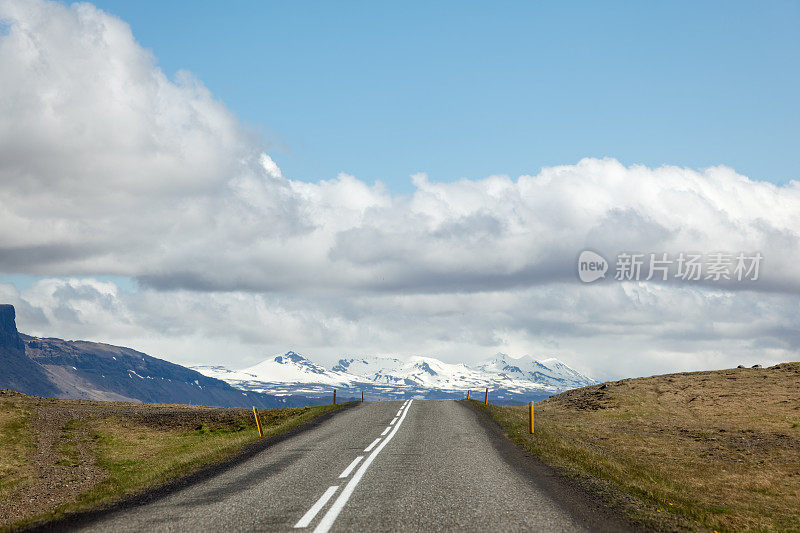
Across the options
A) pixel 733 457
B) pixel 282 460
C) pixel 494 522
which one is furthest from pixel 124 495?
pixel 733 457

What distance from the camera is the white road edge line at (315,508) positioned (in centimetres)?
981

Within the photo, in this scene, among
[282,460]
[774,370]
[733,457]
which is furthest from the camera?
[774,370]

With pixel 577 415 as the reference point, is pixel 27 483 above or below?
below

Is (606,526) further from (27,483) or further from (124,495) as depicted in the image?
(27,483)

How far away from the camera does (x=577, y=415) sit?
52.0 metres

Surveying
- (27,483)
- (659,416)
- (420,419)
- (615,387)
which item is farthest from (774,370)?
(27,483)

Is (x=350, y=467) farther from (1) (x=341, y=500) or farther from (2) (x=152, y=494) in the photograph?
(2) (x=152, y=494)

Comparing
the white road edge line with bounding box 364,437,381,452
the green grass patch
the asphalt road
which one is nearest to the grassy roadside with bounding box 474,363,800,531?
the asphalt road

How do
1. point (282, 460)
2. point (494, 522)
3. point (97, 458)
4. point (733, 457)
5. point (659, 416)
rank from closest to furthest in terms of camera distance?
point (494, 522), point (282, 460), point (733, 457), point (97, 458), point (659, 416)

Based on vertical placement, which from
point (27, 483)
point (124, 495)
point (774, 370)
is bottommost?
point (27, 483)

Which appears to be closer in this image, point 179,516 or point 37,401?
point 179,516

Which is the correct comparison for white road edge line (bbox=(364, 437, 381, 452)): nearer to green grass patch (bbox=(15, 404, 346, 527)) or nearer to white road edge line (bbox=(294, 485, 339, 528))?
green grass patch (bbox=(15, 404, 346, 527))

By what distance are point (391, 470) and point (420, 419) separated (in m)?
16.5

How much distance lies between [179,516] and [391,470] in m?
5.76
